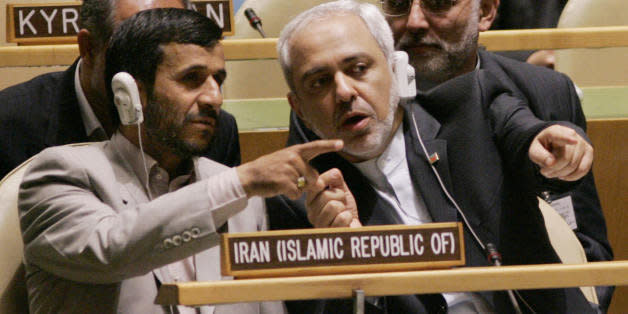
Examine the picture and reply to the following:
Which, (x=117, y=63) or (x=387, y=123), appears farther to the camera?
(x=387, y=123)

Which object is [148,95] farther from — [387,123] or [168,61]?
[387,123]

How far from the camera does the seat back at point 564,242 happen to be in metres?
1.94

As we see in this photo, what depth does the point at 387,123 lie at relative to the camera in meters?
1.88

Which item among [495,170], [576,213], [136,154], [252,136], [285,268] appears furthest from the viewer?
[252,136]

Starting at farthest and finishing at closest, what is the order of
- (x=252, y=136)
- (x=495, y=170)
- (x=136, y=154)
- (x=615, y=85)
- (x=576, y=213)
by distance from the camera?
(x=615, y=85), (x=252, y=136), (x=576, y=213), (x=495, y=170), (x=136, y=154)

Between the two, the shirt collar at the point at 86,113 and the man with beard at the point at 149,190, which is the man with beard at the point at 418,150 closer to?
the man with beard at the point at 149,190

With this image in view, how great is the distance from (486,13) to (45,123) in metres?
1.20

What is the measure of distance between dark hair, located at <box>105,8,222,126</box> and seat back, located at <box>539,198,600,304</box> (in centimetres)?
74

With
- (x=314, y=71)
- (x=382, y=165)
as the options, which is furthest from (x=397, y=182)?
(x=314, y=71)

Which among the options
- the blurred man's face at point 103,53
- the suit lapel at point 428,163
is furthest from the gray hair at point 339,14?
the blurred man's face at point 103,53

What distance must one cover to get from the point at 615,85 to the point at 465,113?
88 centimetres

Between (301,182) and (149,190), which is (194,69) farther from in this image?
(301,182)

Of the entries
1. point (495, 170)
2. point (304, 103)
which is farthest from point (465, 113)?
point (304, 103)

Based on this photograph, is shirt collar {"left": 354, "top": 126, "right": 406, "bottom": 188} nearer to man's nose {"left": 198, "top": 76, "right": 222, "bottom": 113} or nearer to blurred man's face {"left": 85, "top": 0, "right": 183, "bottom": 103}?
man's nose {"left": 198, "top": 76, "right": 222, "bottom": 113}
